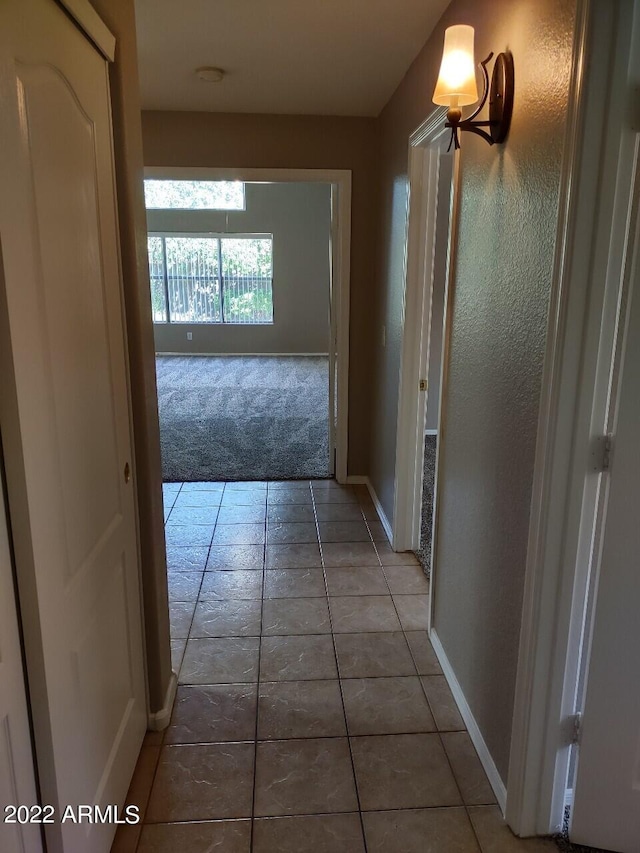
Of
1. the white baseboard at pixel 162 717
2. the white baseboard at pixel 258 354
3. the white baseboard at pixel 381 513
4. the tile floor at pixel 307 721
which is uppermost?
the white baseboard at pixel 258 354

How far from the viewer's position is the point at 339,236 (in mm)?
3900

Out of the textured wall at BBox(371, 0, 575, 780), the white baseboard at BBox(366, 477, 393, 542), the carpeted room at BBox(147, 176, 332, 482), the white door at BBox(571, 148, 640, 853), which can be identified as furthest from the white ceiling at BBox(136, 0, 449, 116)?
the carpeted room at BBox(147, 176, 332, 482)

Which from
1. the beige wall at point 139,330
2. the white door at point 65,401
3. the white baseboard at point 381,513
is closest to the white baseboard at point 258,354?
the white baseboard at point 381,513

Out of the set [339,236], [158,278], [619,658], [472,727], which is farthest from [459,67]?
[158,278]

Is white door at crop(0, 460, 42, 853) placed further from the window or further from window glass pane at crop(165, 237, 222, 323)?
window glass pane at crop(165, 237, 222, 323)

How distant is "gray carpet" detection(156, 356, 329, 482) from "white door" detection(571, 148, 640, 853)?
3049mm

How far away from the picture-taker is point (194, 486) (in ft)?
13.8

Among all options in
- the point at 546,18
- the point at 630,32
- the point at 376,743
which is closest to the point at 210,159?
the point at 546,18

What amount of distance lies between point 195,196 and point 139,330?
29.1 ft

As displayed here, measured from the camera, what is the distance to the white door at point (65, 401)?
3.40 ft

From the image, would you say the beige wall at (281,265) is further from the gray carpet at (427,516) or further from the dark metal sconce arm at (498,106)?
the dark metal sconce arm at (498,106)

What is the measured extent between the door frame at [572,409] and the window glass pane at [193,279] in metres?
9.44

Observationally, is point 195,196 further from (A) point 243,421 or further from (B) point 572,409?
(B) point 572,409

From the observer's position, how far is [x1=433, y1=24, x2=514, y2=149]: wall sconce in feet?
5.27
